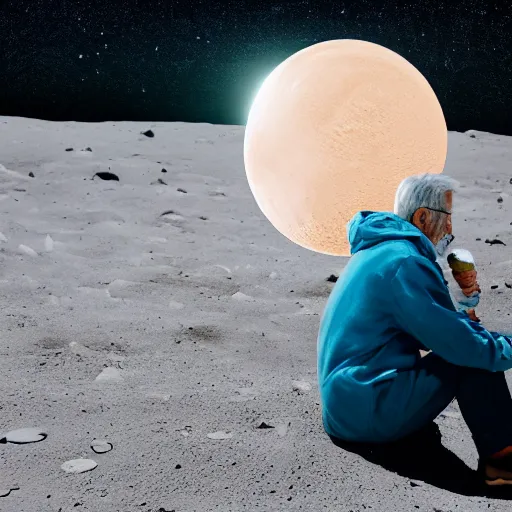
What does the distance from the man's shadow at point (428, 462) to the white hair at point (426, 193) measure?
33.3 inches

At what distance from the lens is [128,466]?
305 centimetres

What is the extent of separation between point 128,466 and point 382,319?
3.51 feet

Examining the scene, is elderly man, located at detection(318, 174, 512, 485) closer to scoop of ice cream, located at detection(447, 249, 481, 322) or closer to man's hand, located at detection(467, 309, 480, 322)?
scoop of ice cream, located at detection(447, 249, 481, 322)

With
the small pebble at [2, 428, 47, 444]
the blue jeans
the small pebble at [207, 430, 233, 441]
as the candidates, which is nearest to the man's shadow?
the blue jeans

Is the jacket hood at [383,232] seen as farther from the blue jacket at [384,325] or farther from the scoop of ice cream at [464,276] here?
the scoop of ice cream at [464,276]

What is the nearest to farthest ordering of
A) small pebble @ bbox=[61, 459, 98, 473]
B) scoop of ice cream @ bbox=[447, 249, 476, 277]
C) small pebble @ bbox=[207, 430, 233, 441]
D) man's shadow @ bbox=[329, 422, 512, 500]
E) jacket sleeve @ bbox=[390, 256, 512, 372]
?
1. jacket sleeve @ bbox=[390, 256, 512, 372]
2. man's shadow @ bbox=[329, 422, 512, 500]
3. small pebble @ bbox=[61, 459, 98, 473]
4. scoop of ice cream @ bbox=[447, 249, 476, 277]
5. small pebble @ bbox=[207, 430, 233, 441]

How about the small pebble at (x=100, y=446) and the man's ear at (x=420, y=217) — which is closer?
the man's ear at (x=420, y=217)

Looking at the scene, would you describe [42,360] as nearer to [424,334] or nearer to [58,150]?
[424,334]

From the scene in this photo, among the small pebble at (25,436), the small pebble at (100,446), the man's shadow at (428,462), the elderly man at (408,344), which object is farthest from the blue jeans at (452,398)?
the small pebble at (25,436)

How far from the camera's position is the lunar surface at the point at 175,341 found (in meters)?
2.91

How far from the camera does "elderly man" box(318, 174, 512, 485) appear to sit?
277 cm

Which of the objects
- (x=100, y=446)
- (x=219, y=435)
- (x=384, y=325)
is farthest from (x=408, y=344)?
(x=100, y=446)

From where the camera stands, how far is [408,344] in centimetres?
296

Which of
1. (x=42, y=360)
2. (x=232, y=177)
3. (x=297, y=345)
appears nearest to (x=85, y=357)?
(x=42, y=360)
